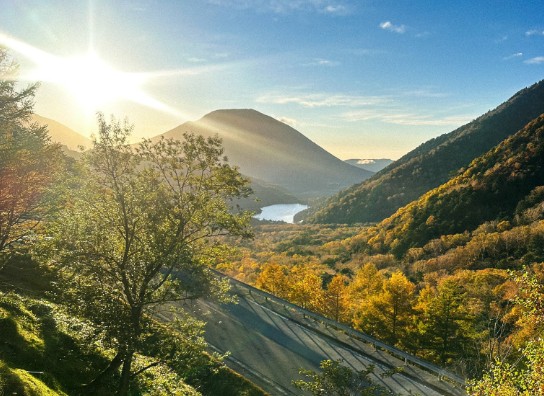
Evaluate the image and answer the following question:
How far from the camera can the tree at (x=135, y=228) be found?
11789 millimetres

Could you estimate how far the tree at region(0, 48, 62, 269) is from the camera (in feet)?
58.8

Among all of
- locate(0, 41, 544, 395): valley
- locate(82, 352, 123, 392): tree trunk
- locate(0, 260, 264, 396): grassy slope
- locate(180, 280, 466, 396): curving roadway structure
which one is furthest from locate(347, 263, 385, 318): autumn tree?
locate(82, 352, 123, 392): tree trunk

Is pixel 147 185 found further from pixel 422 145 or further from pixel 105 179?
pixel 422 145

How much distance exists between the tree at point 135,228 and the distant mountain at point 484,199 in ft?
203

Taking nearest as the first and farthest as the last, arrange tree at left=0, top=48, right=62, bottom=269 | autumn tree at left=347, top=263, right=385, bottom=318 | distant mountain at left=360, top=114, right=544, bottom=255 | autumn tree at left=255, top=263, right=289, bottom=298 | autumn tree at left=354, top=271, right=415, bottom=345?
tree at left=0, top=48, right=62, bottom=269 < autumn tree at left=354, top=271, right=415, bottom=345 < autumn tree at left=347, top=263, right=385, bottom=318 < autumn tree at left=255, top=263, right=289, bottom=298 < distant mountain at left=360, top=114, right=544, bottom=255

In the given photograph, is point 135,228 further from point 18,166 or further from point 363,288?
point 363,288

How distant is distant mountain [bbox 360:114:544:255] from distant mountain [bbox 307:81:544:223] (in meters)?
40.2

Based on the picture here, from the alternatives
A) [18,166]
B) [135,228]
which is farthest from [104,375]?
[18,166]

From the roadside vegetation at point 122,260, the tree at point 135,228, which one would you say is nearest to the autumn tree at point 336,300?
the roadside vegetation at point 122,260

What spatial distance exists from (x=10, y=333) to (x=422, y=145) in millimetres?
188631

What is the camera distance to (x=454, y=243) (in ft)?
200

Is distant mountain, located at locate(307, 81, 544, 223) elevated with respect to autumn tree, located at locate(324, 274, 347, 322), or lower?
elevated

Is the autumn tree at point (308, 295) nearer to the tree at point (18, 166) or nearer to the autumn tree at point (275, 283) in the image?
the autumn tree at point (275, 283)

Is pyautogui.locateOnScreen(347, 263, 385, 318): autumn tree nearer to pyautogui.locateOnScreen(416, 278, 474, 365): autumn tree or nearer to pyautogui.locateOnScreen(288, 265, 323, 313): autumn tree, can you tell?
pyautogui.locateOnScreen(288, 265, 323, 313): autumn tree
